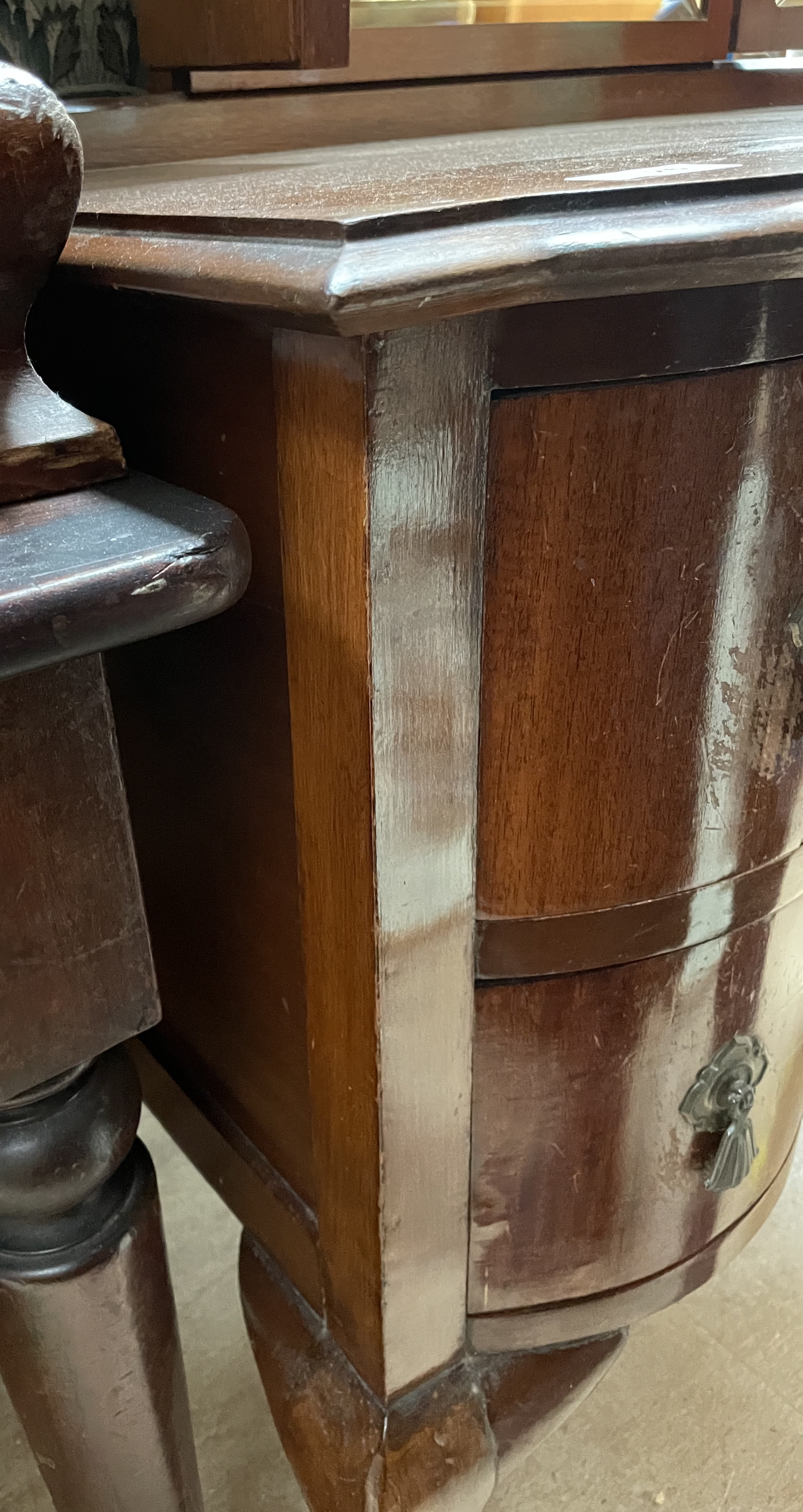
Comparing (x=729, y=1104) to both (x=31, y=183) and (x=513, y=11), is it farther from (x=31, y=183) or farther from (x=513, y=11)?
(x=513, y=11)

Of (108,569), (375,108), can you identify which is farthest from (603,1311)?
(375,108)

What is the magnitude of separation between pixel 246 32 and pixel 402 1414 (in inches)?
27.4

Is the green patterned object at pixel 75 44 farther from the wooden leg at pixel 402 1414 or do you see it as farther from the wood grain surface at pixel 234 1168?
the wooden leg at pixel 402 1414

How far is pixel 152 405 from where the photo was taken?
42cm

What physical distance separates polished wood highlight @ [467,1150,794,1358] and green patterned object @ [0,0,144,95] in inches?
26.1

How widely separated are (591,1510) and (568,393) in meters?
0.70

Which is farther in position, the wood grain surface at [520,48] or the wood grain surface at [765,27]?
the wood grain surface at [765,27]

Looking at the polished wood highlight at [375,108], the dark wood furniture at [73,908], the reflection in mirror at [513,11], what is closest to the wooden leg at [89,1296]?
the dark wood furniture at [73,908]

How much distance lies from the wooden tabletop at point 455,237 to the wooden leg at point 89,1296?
0.95 feet

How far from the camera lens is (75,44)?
609 millimetres

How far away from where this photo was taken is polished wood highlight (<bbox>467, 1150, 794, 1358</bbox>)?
0.53m

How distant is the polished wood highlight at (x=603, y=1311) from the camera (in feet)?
1.74

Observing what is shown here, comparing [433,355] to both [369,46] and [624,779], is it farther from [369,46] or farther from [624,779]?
[369,46]

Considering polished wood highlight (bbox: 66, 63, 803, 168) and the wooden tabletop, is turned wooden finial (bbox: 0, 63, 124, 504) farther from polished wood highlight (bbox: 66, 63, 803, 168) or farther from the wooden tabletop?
polished wood highlight (bbox: 66, 63, 803, 168)
